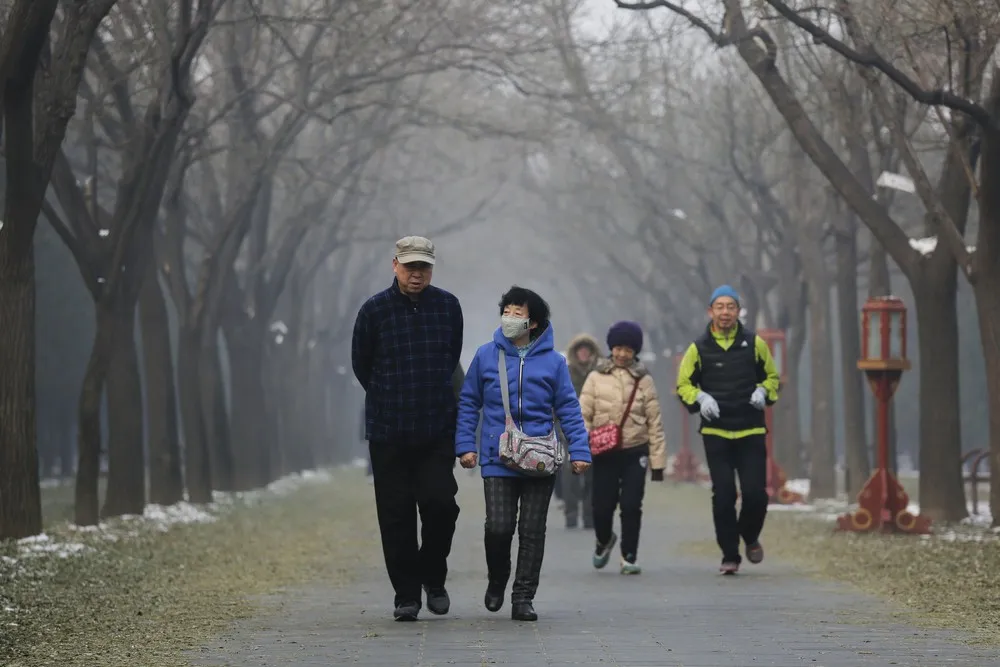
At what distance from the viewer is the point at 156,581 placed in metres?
14.1

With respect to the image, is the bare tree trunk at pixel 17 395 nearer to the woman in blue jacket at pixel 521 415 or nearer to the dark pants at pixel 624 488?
the dark pants at pixel 624 488

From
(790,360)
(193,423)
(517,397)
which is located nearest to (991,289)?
(517,397)

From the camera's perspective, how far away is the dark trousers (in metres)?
10.6

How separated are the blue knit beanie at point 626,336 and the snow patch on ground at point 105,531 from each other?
4.39 meters

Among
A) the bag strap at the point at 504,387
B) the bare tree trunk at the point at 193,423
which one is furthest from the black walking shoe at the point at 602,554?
the bare tree trunk at the point at 193,423

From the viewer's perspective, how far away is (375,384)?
10.3 m

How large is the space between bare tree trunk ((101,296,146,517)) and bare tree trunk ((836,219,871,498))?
966 centimetres

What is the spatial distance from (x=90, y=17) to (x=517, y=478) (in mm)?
7412

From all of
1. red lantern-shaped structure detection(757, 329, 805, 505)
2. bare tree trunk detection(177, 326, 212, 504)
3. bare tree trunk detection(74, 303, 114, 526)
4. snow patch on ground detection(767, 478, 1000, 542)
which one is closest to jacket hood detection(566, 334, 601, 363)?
snow patch on ground detection(767, 478, 1000, 542)

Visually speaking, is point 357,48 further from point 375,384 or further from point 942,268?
point 375,384

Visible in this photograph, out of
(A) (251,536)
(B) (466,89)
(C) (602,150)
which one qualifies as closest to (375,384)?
(A) (251,536)

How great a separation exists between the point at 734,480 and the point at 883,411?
20.4 feet

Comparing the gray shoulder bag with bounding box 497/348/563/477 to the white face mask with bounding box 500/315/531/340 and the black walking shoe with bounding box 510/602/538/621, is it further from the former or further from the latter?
the black walking shoe with bounding box 510/602/538/621

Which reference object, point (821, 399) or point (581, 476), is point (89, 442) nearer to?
point (581, 476)
